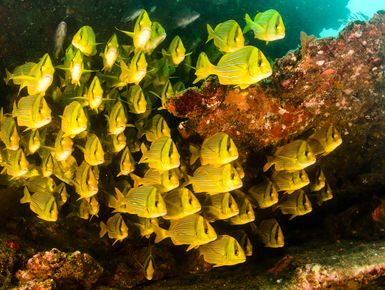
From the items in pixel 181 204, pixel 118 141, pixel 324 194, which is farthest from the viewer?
pixel 324 194

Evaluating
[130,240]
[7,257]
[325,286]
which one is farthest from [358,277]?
[7,257]

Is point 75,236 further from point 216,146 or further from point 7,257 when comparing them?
point 216,146

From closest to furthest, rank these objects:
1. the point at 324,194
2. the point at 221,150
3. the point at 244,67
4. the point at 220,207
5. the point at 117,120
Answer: the point at 244,67
the point at 221,150
the point at 220,207
the point at 117,120
the point at 324,194

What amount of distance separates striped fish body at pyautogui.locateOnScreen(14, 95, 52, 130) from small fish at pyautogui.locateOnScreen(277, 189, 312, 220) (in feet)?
12.7

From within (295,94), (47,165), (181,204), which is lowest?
Result: (181,204)

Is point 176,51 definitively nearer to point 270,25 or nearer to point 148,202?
point 270,25

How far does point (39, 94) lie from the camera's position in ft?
12.7

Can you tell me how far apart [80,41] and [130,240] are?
12.2 ft

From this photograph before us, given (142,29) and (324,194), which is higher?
(142,29)

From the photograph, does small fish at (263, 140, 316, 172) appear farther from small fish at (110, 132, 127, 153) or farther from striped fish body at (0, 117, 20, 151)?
striped fish body at (0, 117, 20, 151)

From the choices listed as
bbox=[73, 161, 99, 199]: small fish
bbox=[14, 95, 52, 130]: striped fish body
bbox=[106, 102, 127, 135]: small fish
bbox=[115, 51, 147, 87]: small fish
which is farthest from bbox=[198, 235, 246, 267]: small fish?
bbox=[14, 95, 52, 130]: striped fish body

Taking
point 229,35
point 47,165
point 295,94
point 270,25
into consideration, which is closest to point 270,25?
point 270,25

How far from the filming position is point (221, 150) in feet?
11.2

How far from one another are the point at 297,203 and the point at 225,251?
1503mm
